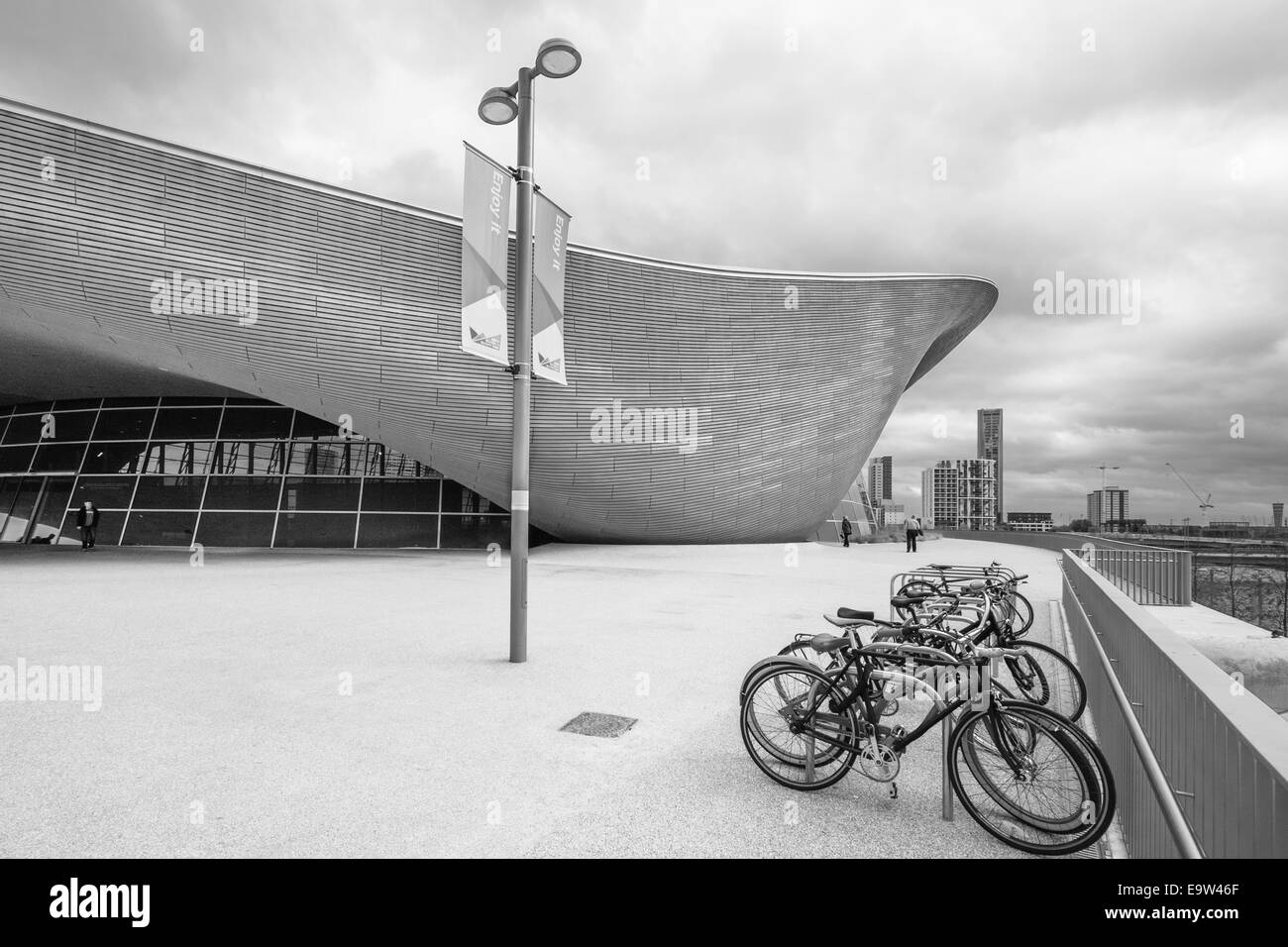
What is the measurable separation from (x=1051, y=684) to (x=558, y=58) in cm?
620

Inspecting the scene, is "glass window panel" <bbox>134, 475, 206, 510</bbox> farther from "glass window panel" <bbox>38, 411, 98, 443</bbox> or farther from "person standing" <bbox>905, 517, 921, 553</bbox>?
"person standing" <bbox>905, 517, 921, 553</bbox>

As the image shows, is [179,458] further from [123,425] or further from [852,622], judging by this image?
[852,622]

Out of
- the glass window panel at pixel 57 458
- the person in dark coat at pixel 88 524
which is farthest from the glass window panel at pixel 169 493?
the glass window panel at pixel 57 458

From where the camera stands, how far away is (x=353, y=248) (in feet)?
45.6

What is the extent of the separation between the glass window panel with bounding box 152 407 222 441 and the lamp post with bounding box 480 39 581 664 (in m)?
18.9

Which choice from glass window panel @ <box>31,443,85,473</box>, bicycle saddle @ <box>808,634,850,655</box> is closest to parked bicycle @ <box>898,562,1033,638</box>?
bicycle saddle @ <box>808,634,850,655</box>

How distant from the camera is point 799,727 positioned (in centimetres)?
369

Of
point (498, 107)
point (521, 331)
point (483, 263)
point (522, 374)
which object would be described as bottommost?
point (522, 374)

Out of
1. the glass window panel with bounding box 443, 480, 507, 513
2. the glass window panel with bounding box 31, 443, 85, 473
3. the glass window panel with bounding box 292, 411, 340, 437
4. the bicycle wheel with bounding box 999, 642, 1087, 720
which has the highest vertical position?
the glass window panel with bounding box 292, 411, 340, 437

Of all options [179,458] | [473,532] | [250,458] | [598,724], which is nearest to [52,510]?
[179,458]

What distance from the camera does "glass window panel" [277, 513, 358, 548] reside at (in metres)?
20.2
